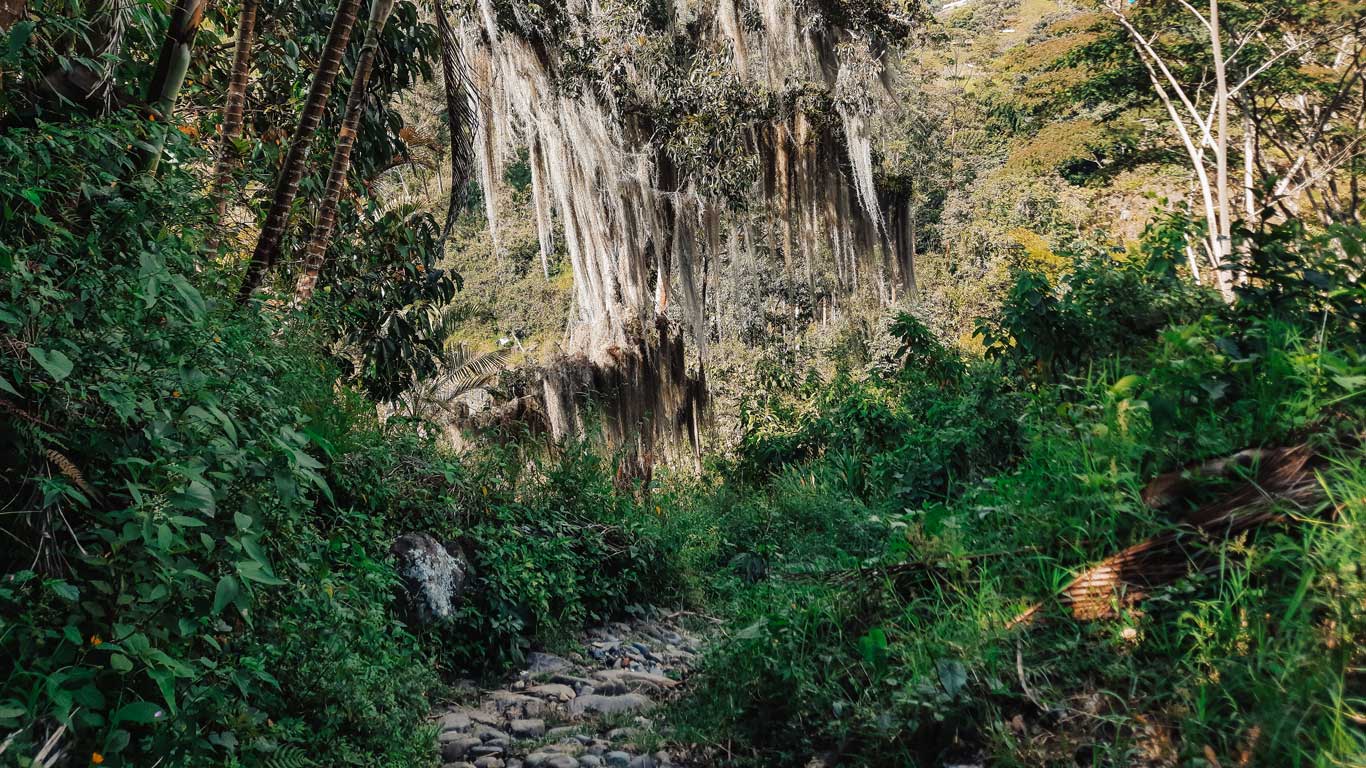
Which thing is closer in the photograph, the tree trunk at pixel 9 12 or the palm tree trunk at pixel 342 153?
the tree trunk at pixel 9 12

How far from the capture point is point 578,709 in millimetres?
4309

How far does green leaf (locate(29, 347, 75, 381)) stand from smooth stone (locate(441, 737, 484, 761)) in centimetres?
222

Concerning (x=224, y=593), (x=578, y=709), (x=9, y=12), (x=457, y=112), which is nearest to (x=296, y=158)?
(x=9, y=12)

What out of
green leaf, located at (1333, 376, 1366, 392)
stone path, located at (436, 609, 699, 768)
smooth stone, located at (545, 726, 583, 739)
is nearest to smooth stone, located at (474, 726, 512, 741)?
stone path, located at (436, 609, 699, 768)

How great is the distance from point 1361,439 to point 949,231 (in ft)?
70.9

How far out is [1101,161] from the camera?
58.3ft

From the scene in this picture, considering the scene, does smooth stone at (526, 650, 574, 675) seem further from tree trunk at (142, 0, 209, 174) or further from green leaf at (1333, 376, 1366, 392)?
green leaf at (1333, 376, 1366, 392)

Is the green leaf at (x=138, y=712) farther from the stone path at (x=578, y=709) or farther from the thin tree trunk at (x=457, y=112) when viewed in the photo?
the thin tree trunk at (x=457, y=112)

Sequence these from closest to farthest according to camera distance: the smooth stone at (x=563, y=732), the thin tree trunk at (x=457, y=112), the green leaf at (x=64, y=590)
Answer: the green leaf at (x=64, y=590), the smooth stone at (x=563, y=732), the thin tree trunk at (x=457, y=112)

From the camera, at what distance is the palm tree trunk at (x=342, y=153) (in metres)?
4.84

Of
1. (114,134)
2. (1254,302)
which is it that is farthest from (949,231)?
(114,134)

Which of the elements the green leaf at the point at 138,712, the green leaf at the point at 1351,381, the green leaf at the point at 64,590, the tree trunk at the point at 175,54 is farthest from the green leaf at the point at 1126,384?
the tree trunk at the point at 175,54

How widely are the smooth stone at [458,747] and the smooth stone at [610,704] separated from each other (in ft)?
2.05

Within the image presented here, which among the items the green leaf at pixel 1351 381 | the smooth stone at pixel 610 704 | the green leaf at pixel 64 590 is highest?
the green leaf at pixel 1351 381
